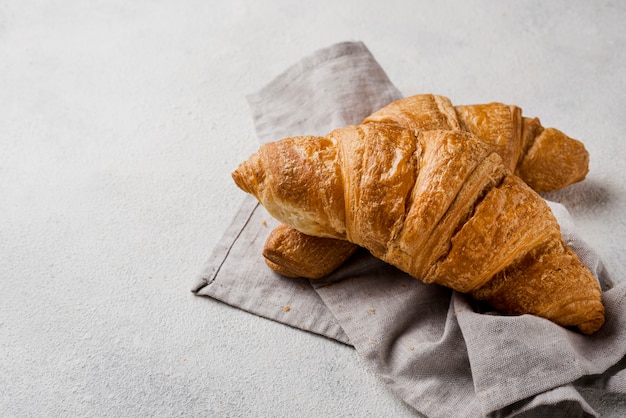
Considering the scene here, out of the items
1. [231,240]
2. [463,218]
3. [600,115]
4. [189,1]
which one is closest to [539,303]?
[463,218]

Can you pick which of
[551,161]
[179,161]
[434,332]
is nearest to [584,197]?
[551,161]

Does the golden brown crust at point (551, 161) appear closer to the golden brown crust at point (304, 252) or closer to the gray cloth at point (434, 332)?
the gray cloth at point (434, 332)

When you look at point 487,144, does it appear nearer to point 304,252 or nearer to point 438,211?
point 438,211

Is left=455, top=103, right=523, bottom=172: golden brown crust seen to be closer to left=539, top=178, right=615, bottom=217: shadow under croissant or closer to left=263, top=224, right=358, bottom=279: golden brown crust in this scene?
left=539, top=178, right=615, bottom=217: shadow under croissant

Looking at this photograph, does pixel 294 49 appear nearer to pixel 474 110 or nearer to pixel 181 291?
pixel 474 110

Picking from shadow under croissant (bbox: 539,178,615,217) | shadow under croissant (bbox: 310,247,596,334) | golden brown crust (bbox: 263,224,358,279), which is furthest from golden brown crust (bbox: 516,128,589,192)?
golden brown crust (bbox: 263,224,358,279)

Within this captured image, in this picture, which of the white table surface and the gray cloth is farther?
the white table surface

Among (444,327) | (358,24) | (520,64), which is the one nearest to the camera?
(444,327)
